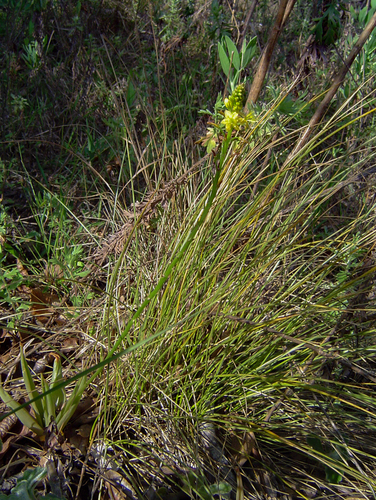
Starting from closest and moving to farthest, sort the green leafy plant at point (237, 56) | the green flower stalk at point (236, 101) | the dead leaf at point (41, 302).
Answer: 1. the green flower stalk at point (236, 101)
2. the green leafy plant at point (237, 56)
3. the dead leaf at point (41, 302)

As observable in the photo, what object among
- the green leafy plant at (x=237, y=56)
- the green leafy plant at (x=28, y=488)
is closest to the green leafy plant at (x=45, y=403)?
the green leafy plant at (x=28, y=488)

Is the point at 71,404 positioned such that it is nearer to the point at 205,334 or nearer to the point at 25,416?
the point at 25,416

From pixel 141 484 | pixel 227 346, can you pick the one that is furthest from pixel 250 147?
pixel 141 484

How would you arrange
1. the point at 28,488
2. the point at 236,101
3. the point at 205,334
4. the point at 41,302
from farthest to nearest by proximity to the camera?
the point at 41,302 → the point at 205,334 → the point at 236,101 → the point at 28,488

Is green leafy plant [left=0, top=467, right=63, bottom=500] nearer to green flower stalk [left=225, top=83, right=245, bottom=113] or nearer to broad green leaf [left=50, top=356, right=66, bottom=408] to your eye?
broad green leaf [left=50, top=356, right=66, bottom=408]

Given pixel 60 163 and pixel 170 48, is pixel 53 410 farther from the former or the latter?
pixel 170 48

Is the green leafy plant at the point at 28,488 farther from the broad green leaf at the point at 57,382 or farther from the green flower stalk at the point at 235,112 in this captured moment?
the green flower stalk at the point at 235,112

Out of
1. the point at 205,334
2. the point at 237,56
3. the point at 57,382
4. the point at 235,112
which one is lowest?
the point at 205,334

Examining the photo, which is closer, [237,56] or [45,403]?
[45,403]

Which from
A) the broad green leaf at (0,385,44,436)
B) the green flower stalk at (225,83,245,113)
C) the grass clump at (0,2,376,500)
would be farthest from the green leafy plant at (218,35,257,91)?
the broad green leaf at (0,385,44,436)

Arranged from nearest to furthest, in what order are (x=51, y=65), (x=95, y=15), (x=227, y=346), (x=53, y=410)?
(x=53, y=410), (x=227, y=346), (x=51, y=65), (x=95, y=15)

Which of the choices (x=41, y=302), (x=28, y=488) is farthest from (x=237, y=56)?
(x=28, y=488)
